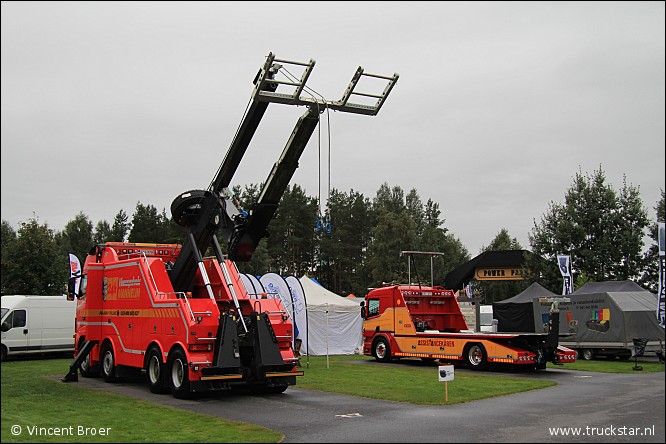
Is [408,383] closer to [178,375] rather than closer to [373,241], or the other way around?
[178,375]

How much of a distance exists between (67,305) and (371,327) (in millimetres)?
12238

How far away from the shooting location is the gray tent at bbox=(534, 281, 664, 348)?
25.5 metres

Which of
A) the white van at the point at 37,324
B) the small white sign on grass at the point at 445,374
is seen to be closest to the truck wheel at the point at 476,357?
the small white sign on grass at the point at 445,374

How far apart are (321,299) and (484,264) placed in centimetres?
2405

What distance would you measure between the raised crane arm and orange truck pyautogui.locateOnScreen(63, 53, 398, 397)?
0.07ft

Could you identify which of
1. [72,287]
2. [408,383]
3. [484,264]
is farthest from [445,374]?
[484,264]

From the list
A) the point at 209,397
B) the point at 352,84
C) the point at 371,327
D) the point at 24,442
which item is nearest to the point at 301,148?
the point at 352,84

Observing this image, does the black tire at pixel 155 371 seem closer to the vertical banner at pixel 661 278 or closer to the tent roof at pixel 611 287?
the vertical banner at pixel 661 278

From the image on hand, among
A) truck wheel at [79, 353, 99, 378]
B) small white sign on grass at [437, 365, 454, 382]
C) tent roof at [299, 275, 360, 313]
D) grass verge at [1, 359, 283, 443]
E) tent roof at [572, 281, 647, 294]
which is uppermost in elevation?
tent roof at [572, 281, 647, 294]

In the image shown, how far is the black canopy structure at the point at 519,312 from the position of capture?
30516 millimetres

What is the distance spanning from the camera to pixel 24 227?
32.3 m

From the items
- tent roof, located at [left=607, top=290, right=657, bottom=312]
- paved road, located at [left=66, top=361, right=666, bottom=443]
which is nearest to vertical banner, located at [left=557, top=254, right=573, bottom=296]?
tent roof, located at [left=607, top=290, right=657, bottom=312]

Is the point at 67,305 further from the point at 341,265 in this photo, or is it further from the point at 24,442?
the point at 341,265

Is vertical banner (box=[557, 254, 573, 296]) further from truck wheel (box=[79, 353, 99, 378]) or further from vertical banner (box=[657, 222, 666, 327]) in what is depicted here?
vertical banner (box=[657, 222, 666, 327])
